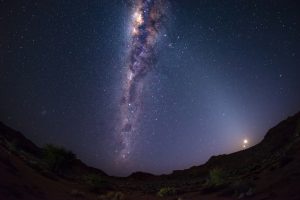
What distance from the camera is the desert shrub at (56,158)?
38594 mm

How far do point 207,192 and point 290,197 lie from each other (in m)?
9.89

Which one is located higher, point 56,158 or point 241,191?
point 56,158

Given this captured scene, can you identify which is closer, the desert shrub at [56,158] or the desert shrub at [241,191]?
the desert shrub at [241,191]

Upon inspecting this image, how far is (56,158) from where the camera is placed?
39188 mm

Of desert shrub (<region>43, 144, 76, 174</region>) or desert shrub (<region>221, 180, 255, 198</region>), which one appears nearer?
desert shrub (<region>221, 180, 255, 198</region>)

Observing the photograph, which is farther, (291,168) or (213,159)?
(213,159)

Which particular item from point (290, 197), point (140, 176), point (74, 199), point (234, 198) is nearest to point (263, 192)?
point (234, 198)

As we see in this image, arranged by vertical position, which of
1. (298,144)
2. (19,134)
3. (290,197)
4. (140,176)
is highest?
(19,134)

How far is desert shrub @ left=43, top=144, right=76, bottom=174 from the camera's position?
38.6 m

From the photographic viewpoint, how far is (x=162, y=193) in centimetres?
2552

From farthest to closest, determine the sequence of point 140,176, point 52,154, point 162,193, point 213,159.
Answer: point 140,176 → point 213,159 → point 52,154 → point 162,193

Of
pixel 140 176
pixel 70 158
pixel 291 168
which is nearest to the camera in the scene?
pixel 291 168

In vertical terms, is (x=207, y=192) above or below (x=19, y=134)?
below

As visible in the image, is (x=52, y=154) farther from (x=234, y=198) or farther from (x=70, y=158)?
(x=234, y=198)
